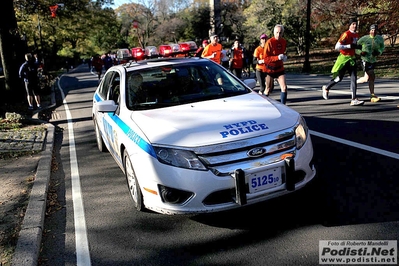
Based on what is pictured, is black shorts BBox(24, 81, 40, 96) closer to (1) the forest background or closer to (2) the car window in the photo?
(1) the forest background

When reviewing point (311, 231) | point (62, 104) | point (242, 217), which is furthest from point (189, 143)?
point (62, 104)

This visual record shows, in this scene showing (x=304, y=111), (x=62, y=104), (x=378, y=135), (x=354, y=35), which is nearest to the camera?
(x=378, y=135)

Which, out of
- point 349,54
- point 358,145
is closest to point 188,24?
point 349,54

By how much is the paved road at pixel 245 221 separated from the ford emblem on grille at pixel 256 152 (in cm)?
72

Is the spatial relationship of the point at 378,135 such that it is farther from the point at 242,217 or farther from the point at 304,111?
the point at 242,217

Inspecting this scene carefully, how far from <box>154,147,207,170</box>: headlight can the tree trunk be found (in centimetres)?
1326

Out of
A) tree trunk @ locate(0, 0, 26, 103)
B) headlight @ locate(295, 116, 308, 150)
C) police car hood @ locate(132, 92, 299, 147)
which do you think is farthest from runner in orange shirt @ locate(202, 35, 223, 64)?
tree trunk @ locate(0, 0, 26, 103)

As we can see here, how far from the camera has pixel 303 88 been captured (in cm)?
1314

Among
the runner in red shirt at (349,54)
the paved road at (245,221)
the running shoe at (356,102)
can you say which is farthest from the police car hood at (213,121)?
the running shoe at (356,102)

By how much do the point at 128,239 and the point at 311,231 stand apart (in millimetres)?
1743

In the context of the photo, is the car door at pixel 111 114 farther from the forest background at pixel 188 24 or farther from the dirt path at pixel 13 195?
the forest background at pixel 188 24

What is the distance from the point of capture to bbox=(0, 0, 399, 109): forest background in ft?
51.4

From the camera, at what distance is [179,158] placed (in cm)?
352

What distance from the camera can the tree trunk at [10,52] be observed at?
14776 mm
